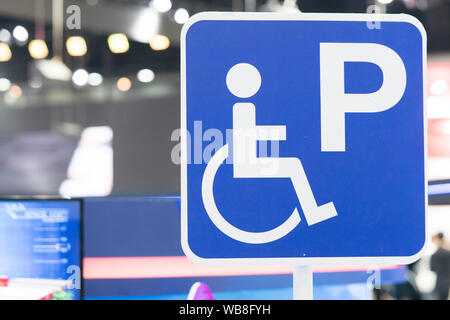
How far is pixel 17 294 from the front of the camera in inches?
58.9

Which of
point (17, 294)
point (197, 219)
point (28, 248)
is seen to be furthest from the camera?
point (28, 248)

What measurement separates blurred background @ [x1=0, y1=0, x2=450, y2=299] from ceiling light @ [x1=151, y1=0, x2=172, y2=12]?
0.06 ft

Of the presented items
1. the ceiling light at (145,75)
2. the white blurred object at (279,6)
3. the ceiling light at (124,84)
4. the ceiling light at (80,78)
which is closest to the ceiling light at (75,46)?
the white blurred object at (279,6)

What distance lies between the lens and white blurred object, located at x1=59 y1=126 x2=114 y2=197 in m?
8.07

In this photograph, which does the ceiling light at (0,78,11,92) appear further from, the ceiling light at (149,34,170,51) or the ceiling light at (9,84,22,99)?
the ceiling light at (149,34,170,51)

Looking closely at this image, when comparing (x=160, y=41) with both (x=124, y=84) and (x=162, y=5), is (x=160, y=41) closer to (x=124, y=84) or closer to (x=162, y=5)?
(x=162, y=5)

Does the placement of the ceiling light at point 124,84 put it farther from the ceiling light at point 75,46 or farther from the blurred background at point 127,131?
the ceiling light at point 75,46

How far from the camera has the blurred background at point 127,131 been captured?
2.25m

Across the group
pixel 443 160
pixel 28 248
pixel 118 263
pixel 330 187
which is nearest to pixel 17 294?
pixel 28 248

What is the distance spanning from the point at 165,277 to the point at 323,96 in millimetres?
1487

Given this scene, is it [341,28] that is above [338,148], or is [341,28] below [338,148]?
above

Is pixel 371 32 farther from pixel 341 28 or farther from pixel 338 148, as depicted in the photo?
pixel 338 148

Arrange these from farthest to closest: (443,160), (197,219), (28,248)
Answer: (443,160) → (28,248) → (197,219)

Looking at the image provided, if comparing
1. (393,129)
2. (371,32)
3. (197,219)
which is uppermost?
(371,32)
